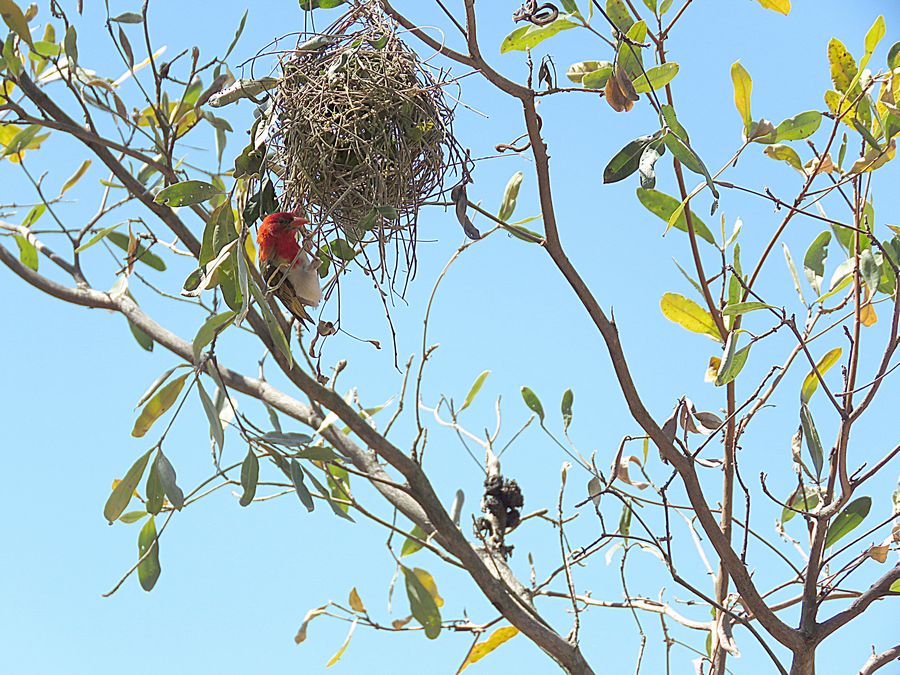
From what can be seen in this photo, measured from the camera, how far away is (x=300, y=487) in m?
0.89

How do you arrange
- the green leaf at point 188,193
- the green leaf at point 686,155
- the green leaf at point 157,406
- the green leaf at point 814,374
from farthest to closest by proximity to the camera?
the green leaf at point 814,374 < the green leaf at point 157,406 < the green leaf at point 188,193 < the green leaf at point 686,155

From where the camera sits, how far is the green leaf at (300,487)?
2.88ft

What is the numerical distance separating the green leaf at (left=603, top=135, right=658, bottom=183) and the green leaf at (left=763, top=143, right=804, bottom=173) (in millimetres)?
312

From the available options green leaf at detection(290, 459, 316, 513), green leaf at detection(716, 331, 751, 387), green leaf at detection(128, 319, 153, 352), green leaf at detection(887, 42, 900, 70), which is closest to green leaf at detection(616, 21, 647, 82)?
green leaf at detection(716, 331, 751, 387)

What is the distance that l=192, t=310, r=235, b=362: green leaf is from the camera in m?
0.73

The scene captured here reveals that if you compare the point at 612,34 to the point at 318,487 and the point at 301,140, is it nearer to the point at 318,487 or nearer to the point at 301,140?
the point at 301,140

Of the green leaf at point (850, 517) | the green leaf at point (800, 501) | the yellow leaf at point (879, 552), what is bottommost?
the yellow leaf at point (879, 552)

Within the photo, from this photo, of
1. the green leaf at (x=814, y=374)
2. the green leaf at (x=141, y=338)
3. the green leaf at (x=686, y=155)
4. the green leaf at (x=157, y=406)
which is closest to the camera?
the green leaf at (x=686, y=155)

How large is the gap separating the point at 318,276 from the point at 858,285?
546 mm

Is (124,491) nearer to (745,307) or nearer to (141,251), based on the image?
(141,251)

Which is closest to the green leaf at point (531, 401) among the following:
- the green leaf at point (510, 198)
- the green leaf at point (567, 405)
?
the green leaf at point (567, 405)

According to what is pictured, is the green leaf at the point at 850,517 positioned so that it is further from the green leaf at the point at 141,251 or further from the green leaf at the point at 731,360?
the green leaf at the point at 141,251

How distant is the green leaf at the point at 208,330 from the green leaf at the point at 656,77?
38cm

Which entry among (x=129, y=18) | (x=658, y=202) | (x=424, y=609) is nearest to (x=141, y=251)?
(x=129, y=18)
